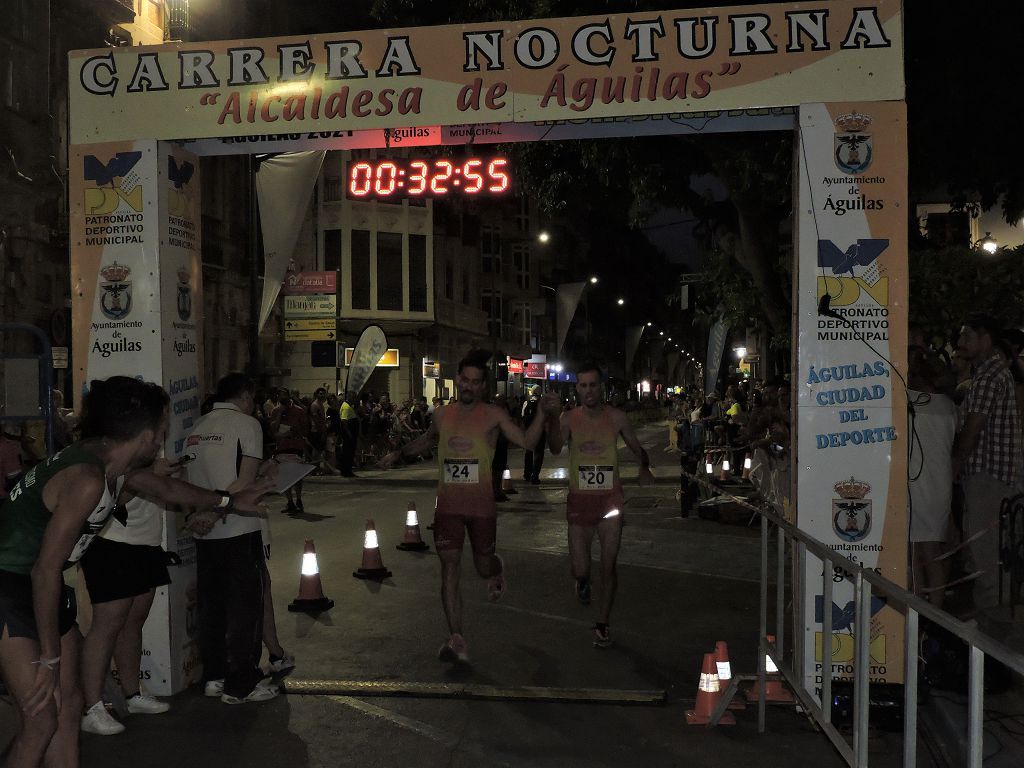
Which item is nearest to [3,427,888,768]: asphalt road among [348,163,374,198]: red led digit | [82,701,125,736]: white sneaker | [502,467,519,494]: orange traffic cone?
[82,701,125,736]: white sneaker

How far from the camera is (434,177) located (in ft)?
50.5

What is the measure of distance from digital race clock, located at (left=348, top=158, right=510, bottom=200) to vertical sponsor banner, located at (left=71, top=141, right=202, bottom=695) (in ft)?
28.4

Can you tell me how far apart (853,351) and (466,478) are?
2824mm

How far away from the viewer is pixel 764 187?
1491 centimetres

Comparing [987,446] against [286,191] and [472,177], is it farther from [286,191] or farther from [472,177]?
[472,177]

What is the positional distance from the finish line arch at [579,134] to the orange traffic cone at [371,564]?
3.73 m

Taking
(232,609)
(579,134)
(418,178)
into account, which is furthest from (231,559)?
(418,178)

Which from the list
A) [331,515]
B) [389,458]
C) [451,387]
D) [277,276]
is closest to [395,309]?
[451,387]

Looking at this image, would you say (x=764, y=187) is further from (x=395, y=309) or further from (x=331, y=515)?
(x=395, y=309)

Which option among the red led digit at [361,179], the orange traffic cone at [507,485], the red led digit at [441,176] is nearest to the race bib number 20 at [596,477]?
the red led digit at [441,176]

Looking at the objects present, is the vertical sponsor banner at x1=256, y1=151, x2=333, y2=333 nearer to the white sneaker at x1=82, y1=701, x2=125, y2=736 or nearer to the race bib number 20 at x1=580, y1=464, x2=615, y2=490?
the race bib number 20 at x1=580, y1=464, x2=615, y2=490

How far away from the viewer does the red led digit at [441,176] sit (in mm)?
15133

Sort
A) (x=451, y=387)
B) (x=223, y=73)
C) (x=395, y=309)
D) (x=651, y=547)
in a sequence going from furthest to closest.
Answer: (x=451, y=387), (x=395, y=309), (x=651, y=547), (x=223, y=73)

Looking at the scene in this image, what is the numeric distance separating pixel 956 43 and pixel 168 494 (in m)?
11.3
